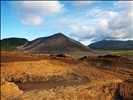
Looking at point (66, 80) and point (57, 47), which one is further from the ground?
point (57, 47)

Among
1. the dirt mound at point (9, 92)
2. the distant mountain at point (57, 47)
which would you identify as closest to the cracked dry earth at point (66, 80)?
the dirt mound at point (9, 92)

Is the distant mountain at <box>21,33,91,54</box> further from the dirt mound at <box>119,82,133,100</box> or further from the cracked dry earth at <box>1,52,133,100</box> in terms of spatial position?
the dirt mound at <box>119,82,133,100</box>

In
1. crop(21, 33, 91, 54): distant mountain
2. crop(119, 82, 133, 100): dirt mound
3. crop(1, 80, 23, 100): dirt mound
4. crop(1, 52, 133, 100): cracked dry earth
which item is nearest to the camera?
crop(119, 82, 133, 100): dirt mound

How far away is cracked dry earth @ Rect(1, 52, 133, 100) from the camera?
1708cm

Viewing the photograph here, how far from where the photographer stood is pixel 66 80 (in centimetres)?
2416

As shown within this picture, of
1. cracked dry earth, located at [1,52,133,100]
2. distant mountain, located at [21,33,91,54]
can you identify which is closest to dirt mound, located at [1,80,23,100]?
cracked dry earth, located at [1,52,133,100]

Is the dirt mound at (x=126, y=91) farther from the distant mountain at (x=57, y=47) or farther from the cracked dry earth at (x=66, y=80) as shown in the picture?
the distant mountain at (x=57, y=47)

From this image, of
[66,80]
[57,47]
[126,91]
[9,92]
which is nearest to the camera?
[126,91]

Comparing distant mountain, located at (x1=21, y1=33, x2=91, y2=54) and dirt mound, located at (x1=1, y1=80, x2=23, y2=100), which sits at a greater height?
distant mountain, located at (x1=21, y1=33, x2=91, y2=54)

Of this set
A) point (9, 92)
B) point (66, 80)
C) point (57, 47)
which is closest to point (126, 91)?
point (66, 80)

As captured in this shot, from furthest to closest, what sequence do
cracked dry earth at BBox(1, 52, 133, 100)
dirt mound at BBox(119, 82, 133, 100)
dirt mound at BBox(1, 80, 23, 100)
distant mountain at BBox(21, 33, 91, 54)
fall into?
distant mountain at BBox(21, 33, 91, 54)
dirt mound at BBox(1, 80, 23, 100)
cracked dry earth at BBox(1, 52, 133, 100)
dirt mound at BBox(119, 82, 133, 100)

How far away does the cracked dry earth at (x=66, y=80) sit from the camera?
17.1m

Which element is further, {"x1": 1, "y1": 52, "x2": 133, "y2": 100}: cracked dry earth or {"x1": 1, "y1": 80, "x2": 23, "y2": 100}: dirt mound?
{"x1": 1, "y1": 80, "x2": 23, "y2": 100}: dirt mound

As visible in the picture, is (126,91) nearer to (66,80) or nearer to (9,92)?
(66,80)
